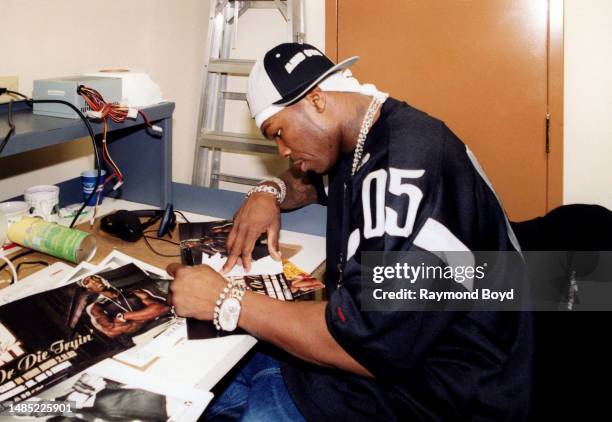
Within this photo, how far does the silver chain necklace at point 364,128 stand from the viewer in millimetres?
1002

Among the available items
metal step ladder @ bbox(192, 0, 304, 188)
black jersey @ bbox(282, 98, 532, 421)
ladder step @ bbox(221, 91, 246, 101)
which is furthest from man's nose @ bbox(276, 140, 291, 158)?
ladder step @ bbox(221, 91, 246, 101)

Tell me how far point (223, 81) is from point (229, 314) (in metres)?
1.63

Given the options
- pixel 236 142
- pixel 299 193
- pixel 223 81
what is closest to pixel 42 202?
pixel 299 193

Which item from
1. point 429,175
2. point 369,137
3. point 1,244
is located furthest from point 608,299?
point 1,244

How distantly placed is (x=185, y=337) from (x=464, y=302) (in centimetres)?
49

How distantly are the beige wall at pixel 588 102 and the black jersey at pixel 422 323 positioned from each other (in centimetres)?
112

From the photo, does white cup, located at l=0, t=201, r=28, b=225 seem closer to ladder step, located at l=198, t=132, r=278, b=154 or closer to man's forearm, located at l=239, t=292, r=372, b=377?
man's forearm, located at l=239, t=292, r=372, b=377

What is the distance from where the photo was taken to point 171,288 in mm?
961

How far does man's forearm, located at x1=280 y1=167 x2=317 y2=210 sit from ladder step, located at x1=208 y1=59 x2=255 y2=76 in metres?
0.84

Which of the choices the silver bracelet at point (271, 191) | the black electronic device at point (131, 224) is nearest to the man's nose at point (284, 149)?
the silver bracelet at point (271, 191)

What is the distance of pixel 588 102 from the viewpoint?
1.79 metres

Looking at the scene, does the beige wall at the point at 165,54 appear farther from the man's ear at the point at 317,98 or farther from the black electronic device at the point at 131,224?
the man's ear at the point at 317,98

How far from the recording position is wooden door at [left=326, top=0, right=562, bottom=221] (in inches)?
71.5
